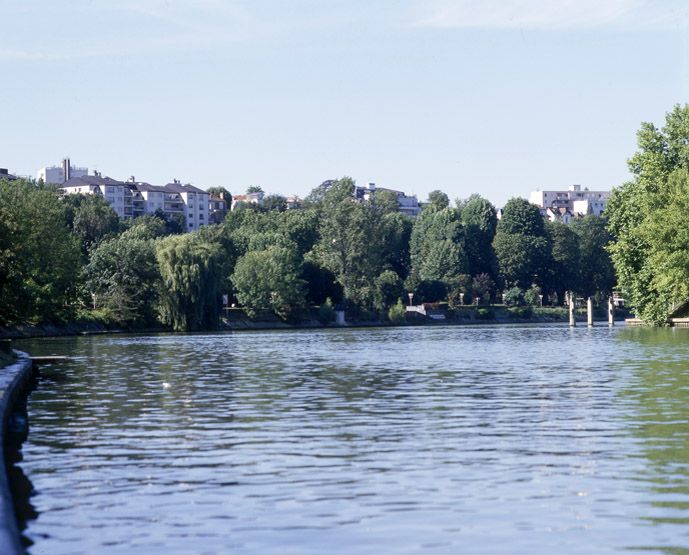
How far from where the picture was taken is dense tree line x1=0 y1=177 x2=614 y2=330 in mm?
95875

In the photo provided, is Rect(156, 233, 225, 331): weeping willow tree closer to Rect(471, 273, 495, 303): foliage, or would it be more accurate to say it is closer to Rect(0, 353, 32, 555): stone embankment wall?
Rect(0, 353, 32, 555): stone embankment wall

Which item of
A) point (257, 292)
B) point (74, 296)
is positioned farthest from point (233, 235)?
point (74, 296)

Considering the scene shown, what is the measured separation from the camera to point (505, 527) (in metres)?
15.4

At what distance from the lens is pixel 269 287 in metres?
145

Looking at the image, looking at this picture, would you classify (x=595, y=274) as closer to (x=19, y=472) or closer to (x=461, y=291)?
(x=461, y=291)

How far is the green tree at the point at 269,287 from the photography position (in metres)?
145

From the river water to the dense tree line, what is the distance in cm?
2519

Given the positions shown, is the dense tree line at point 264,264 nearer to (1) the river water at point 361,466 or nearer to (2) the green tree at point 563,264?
(2) the green tree at point 563,264

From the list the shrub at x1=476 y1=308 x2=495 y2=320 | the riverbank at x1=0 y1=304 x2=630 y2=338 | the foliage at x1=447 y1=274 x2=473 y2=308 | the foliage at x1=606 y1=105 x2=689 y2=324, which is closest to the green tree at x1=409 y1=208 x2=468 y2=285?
the foliage at x1=447 y1=274 x2=473 y2=308

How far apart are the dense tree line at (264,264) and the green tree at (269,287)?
15cm

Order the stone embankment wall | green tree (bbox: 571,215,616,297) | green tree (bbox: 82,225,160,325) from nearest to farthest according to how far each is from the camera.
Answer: the stone embankment wall < green tree (bbox: 82,225,160,325) < green tree (bbox: 571,215,616,297)

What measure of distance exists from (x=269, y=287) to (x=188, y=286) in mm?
30003

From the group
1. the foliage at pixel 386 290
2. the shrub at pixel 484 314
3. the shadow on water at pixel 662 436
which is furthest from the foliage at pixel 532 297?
the shadow on water at pixel 662 436

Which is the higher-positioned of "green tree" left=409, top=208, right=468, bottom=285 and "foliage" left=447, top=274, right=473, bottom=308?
"green tree" left=409, top=208, right=468, bottom=285
